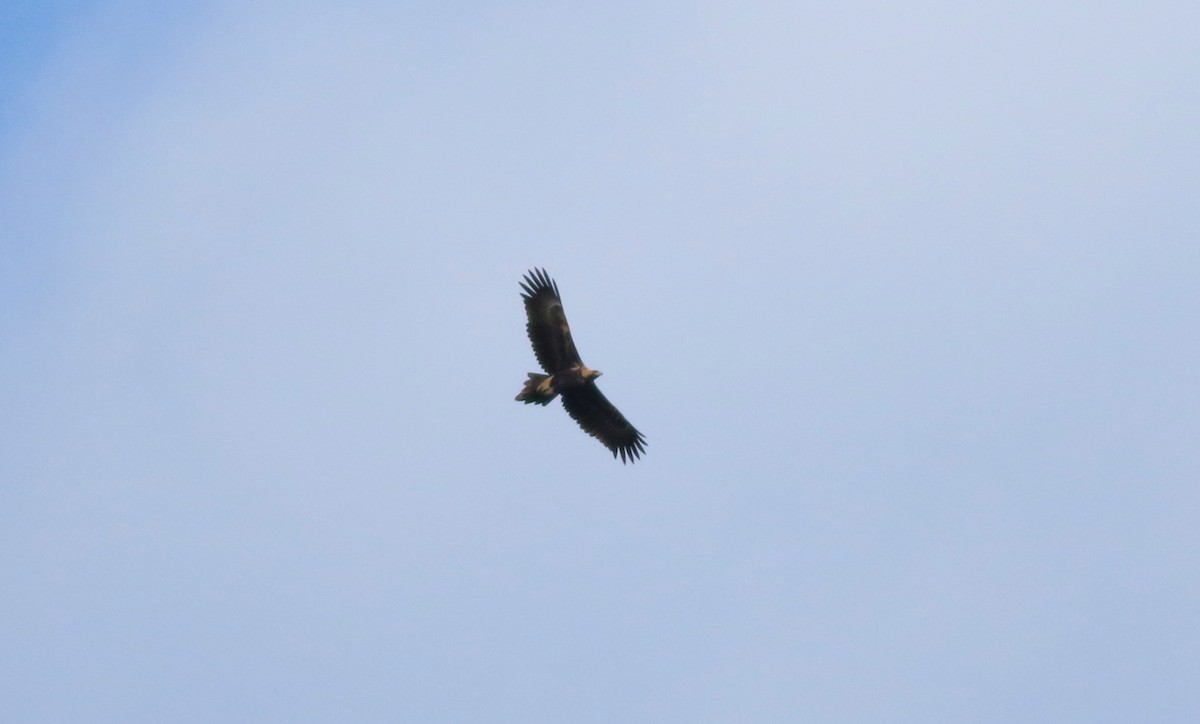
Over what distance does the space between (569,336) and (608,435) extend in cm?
328

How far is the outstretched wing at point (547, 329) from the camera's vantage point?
34281 millimetres

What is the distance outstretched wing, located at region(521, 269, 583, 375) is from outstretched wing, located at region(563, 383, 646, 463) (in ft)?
2.84

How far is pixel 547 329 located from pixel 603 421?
304 centimetres

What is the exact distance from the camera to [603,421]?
36.1m

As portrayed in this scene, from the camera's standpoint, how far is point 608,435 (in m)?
36.4

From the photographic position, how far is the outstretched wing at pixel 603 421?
35.3 metres

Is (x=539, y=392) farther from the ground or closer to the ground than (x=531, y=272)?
closer to the ground

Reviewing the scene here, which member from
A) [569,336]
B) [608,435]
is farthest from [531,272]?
[608,435]

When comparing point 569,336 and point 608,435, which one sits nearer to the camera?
point 569,336

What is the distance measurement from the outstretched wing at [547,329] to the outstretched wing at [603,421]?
34.1 inches

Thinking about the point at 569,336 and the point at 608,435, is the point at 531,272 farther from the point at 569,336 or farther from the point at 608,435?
the point at 608,435

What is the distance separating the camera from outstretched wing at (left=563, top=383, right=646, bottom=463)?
3528 centimetres

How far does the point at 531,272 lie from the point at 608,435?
4494 mm

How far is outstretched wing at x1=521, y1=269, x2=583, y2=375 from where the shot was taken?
34.3m
